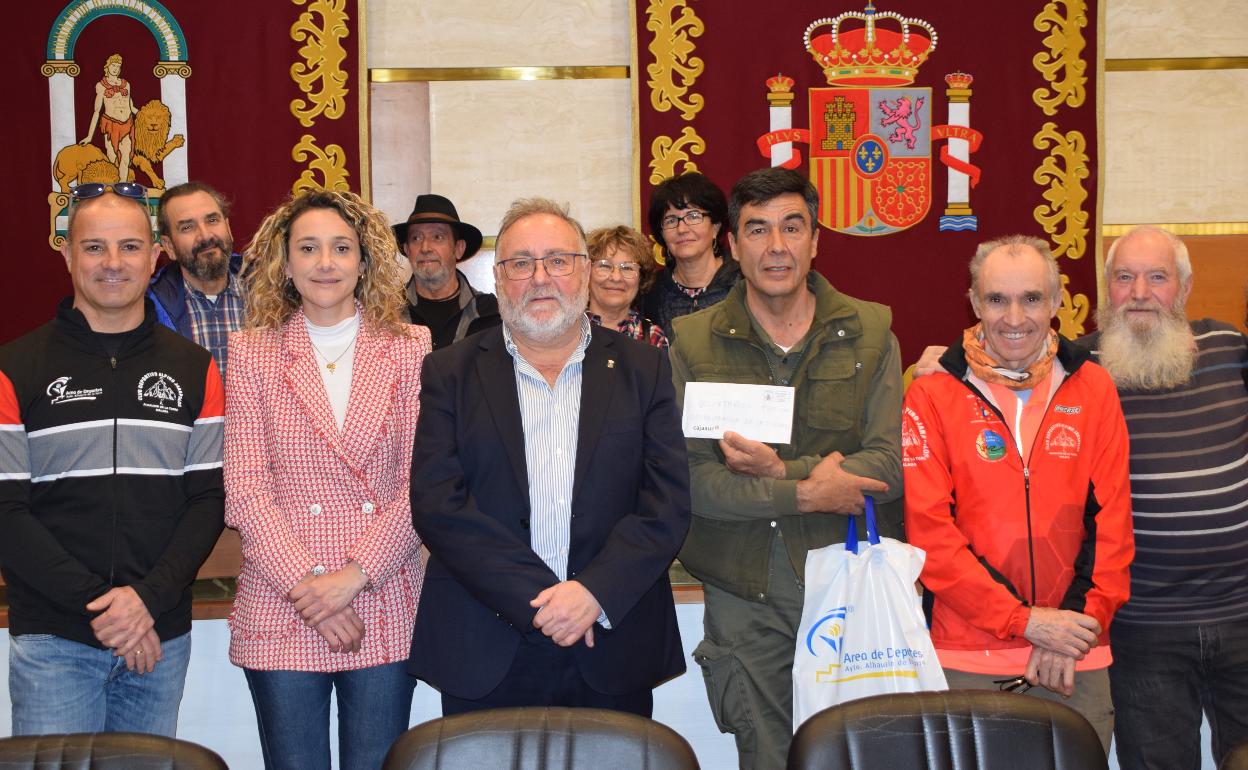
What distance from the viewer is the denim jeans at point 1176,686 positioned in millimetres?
2715

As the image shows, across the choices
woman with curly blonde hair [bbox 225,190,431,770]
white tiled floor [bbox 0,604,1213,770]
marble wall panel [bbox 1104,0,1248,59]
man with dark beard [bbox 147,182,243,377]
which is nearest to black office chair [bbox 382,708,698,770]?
woman with curly blonde hair [bbox 225,190,431,770]

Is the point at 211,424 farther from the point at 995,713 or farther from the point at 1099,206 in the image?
the point at 1099,206

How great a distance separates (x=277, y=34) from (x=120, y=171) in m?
1.07

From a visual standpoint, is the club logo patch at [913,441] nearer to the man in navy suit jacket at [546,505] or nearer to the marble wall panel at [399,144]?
the man in navy suit jacket at [546,505]

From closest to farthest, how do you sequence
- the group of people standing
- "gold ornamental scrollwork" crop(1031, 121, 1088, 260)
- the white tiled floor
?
the group of people standing → the white tiled floor → "gold ornamental scrollwork" crop(1031, 121, 1088, 260)

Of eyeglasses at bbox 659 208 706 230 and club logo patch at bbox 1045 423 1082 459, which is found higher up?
eyeglasses at bbox 659 208 706 230

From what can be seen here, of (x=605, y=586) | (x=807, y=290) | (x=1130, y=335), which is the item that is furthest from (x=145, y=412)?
(x=1130, y=335)

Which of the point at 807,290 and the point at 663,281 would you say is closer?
the point at 807,290

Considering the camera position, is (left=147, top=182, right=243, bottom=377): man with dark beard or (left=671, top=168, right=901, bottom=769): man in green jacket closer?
(left=671, top=168, right=901, bottom=769): man in green jacket

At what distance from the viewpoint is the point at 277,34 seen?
18.0 ft

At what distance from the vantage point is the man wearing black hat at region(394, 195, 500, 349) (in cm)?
441

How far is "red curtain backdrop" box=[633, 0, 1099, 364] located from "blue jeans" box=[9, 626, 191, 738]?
3.61 m

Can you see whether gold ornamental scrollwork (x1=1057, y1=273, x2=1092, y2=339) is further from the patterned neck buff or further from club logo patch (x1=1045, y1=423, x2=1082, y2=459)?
club logo patch (x1=1045, y1=423, x2=1082, y2=459)

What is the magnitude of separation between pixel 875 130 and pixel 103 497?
14.2 ft
